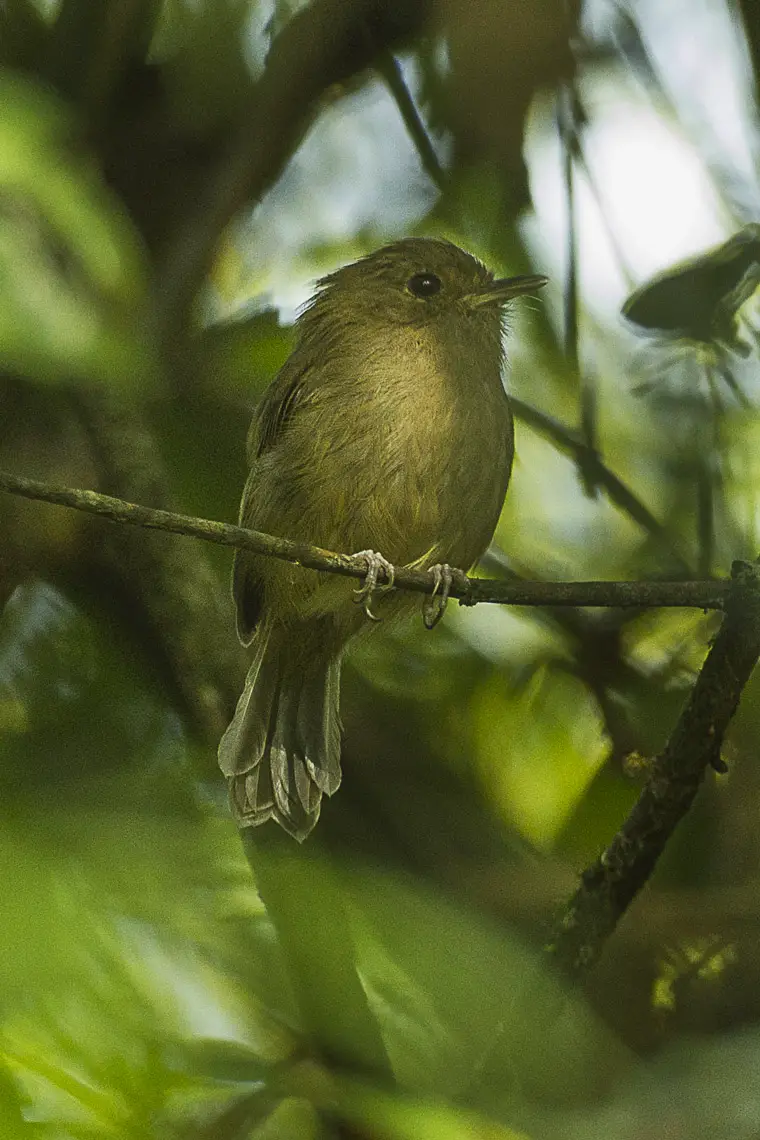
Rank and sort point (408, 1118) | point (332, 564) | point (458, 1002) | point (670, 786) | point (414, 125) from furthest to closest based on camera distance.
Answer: point (414, 125), point (332, 564), point (670, 786), point (458, 1002), point (408, 1118)

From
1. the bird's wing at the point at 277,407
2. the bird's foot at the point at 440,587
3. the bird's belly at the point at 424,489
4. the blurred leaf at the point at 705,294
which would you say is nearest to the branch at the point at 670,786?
the bird's foot at the point at 440,587

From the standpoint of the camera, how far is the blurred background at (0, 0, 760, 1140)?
1.28 meters

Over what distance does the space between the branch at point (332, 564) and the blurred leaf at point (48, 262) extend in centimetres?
76

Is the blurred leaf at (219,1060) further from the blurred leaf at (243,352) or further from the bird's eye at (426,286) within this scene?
the bird's eye at (426,286)

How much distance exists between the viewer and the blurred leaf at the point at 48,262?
1.14 metres

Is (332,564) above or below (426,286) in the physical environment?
below

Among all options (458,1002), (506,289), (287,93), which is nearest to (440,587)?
(506,289)

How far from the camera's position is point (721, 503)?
3773 mm

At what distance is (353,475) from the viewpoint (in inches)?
158

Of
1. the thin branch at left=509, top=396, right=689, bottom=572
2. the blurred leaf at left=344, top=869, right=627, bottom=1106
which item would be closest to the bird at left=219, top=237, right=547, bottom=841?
the thin branch at left=509, top=396, right=689, bottom=572

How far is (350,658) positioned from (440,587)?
50.0 inches

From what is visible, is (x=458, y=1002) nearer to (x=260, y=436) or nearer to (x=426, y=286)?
(x=260, y=436)

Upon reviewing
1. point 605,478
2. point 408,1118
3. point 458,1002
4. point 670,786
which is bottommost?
point 408,1118

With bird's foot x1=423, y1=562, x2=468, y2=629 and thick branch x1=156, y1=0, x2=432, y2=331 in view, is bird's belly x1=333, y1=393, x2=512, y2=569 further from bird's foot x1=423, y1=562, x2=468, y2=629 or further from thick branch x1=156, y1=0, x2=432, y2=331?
thick branch x1=156, y1=0, x2=432, y2=331
